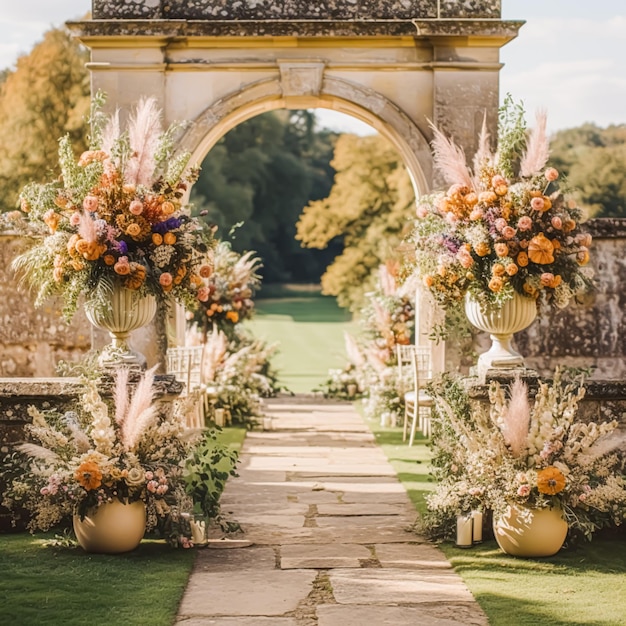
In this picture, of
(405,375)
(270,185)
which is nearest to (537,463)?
(405,375)

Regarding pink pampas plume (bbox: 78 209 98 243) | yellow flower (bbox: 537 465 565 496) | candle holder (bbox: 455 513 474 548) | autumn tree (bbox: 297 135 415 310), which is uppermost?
autumn tree (bbox: 297 135 415 310)

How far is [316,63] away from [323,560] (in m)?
5.61

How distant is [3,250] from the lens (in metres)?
11.2

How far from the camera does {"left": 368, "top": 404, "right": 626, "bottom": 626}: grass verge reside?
5.12 metres

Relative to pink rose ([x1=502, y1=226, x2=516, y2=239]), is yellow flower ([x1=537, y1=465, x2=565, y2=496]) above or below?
below

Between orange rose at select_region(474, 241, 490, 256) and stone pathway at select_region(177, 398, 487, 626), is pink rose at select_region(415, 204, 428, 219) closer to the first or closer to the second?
orange rose at select_region(474, 241, 490, 256)

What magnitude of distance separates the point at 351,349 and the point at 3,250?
5.63m

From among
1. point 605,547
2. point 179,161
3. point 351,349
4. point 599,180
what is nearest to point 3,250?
point 179,161

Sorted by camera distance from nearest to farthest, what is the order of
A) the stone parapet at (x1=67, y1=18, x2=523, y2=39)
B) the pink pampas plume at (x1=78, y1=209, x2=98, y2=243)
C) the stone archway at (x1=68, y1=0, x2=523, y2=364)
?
the pink pampas plume at (x1=78, y1=209, x2=98, y2=243) → the stone parapet at (x1=67, y1=18, x2=523, y2=39) → the stone archway at (x1=68, y1=0, x2=523, y2=364)

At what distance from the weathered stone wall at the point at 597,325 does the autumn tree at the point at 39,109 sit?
662 inches

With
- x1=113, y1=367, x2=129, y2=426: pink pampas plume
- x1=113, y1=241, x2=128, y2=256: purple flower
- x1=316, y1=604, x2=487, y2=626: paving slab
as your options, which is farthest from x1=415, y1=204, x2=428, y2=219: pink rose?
x1=316, y1=604, x2=487, y2=626: paving slab

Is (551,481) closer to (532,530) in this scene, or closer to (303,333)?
(532,530)

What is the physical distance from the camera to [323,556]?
6363 mm

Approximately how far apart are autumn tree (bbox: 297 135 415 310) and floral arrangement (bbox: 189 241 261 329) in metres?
7.73
